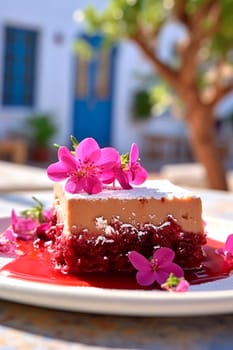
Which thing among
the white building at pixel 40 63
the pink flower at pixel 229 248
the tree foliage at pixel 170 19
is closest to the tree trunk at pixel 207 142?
Answer: the tree foliage at pixel 170 19

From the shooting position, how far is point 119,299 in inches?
32.6

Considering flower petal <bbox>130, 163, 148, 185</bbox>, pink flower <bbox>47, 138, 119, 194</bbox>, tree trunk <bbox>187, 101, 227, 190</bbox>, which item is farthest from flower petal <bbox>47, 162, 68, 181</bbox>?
tree trunk <bbox>187, 101, 227, 190</bbox>

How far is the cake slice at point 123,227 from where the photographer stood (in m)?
1.01

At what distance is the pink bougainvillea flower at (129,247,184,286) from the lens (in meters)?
0.93

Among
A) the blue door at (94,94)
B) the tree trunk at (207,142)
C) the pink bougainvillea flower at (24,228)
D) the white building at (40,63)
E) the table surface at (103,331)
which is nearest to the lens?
the table surface at (103,331)

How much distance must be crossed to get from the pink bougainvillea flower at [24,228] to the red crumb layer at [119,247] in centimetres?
16

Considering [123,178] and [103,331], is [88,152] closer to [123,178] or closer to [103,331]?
[123,178]

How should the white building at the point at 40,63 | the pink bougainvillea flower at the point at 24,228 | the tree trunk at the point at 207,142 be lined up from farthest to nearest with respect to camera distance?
the white building at the point at 40,63
the tree trunk at the point at 207,142
the pink bougainvillea flower at the point at 24,228

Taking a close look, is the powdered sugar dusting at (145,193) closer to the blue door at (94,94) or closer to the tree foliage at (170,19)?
the tree foliage at (170,19)

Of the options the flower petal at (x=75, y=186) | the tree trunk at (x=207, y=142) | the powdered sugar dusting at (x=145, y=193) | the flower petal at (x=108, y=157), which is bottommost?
the tree trunk at (x=207, y=142)

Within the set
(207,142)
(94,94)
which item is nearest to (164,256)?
(207,142)

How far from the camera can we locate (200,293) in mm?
860

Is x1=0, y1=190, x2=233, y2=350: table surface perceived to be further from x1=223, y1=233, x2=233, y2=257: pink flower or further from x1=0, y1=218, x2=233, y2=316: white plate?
x1=223, y1=233, x2=233, y2=257: pink flower

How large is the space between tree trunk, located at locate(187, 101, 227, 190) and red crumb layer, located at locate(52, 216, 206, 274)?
12.2 ft
